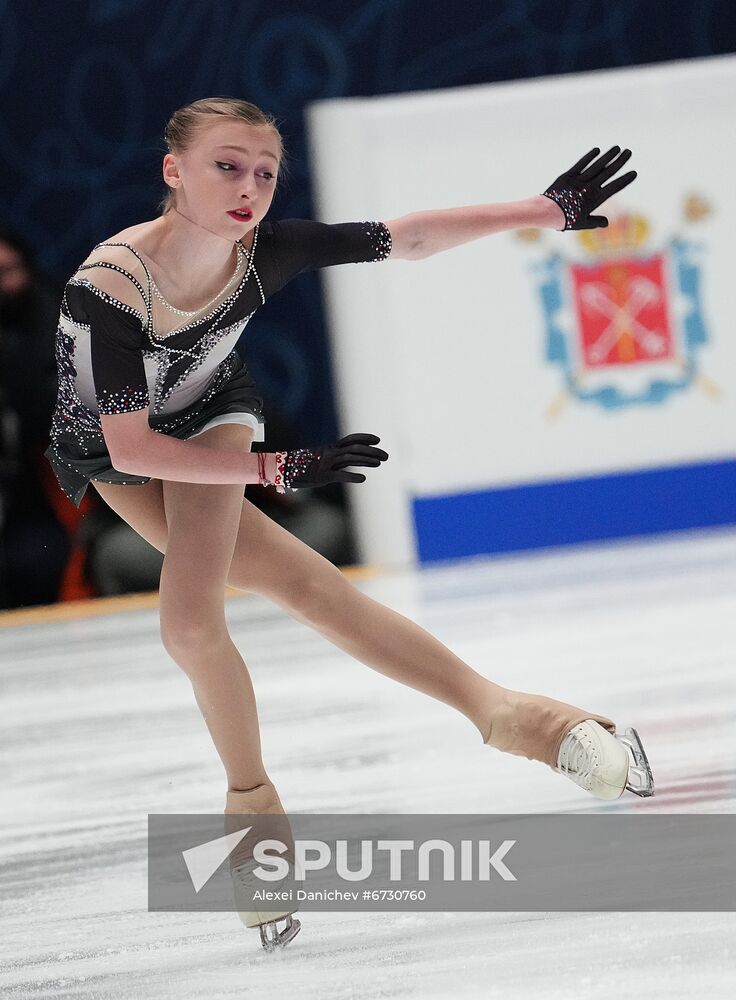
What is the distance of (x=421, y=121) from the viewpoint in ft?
21.0

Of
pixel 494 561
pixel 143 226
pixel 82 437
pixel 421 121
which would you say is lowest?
pixel 494 561

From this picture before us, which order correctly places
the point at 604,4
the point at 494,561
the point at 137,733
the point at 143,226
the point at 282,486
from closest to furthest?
the point at 282,486 < the point at 143,226 < the point at 137,733 < the point at 494,561 < the point at 604,4

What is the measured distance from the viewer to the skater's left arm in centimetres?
204

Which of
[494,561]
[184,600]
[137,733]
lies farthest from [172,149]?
[494,561]

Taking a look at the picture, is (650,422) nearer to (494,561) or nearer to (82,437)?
(494,561)

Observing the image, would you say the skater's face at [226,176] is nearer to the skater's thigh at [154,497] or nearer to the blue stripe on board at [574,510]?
the skater's thigh at [154,497]

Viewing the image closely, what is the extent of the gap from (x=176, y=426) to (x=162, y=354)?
0.54 ft

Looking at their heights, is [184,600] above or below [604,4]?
below

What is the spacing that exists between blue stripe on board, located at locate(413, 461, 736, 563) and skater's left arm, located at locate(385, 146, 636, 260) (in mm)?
4340

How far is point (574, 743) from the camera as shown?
1.87m

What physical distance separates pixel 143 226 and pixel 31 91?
5238mm

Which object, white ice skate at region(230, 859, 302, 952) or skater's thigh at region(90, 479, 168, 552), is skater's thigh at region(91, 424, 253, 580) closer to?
skater's thigh at region(90, 479, 168, 552)

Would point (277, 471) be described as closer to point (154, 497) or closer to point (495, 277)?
point (154, 497)

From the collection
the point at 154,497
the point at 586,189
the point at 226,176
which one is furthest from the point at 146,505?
the point at 586,189
